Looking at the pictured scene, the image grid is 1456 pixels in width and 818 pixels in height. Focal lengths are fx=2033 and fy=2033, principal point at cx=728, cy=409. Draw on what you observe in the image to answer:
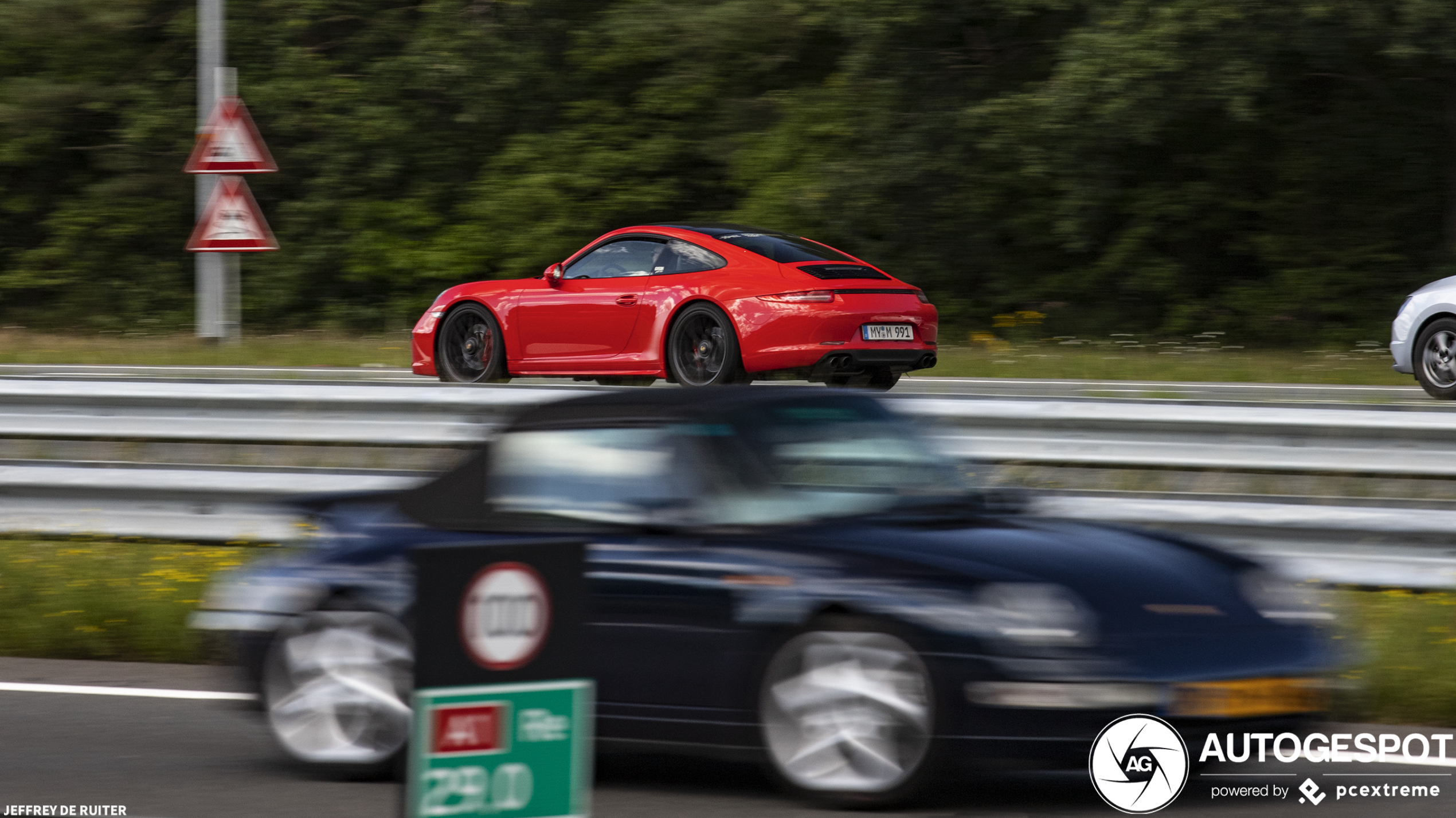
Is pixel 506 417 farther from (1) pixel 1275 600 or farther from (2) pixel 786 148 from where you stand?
(2) pixel 786 148

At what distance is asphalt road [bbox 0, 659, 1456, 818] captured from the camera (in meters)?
5.50

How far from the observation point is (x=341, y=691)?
6035 millimetres

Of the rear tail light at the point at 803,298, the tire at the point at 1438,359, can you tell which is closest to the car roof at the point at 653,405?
the rear tail light at the point at 803,298

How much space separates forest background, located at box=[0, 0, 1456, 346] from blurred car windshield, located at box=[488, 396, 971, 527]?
15060 millimetres

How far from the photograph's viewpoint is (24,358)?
1958 cm

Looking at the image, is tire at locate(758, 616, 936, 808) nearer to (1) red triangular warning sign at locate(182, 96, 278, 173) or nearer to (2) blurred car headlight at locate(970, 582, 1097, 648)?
(2) blurred car headlight at locate(970, 582, 1097, 648)

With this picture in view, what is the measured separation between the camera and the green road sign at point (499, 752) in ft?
9.39

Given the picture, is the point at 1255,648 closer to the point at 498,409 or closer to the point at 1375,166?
the point at 498,409

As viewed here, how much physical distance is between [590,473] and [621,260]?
8701 millimetres

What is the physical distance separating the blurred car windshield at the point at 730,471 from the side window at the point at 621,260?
27.0 ft

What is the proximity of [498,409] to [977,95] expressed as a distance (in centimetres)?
1524

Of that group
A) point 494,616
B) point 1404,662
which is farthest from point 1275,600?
point 494,616

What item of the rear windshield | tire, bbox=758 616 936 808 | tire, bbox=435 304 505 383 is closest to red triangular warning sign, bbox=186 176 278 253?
tire, bbox=435 304 505 383

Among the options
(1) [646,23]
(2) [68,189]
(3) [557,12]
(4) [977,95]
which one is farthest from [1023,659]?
(2) [68,189]
